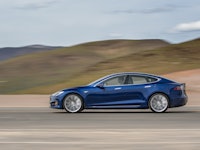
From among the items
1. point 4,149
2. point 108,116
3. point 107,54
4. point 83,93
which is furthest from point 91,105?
point 107,54

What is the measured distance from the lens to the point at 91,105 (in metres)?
20.7

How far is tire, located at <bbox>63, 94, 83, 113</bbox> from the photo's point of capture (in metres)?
20.7

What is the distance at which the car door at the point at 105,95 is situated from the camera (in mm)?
20641

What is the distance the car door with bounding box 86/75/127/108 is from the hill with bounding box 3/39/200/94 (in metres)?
28.3

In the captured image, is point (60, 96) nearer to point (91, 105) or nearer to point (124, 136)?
point (91, 105)

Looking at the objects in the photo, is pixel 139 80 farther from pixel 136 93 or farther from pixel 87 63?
pixel 87 63

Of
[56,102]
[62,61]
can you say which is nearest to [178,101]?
[56,102]

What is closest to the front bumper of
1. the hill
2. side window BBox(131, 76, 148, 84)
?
side window BBox(131, 76, 148, 84)

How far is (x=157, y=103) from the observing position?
20672 millimetres

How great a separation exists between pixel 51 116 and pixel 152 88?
3.44 meters

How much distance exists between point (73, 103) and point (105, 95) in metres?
1.05

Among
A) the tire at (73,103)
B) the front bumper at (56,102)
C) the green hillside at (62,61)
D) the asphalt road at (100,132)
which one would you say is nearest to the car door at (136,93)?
the asphalt road at (100,132)

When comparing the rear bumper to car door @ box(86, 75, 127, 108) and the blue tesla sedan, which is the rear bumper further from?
car door @ box(86, 75, 127, 108)

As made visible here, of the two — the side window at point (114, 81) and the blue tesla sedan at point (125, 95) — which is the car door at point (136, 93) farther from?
the side window at point (114, 81)
